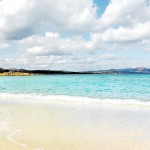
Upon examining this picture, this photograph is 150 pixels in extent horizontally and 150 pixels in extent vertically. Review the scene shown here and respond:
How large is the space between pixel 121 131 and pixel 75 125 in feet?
5.89

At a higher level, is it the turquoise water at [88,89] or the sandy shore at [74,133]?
the sandy shore at [74,133]

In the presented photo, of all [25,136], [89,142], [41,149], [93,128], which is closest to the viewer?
[41,149]

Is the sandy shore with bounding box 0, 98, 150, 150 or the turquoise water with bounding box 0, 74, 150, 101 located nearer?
the sandy shore with bounding box 0, 98, 150, 150

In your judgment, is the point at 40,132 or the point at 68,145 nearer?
the point at 68,145

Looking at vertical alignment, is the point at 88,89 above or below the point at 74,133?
below

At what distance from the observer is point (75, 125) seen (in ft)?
33.8

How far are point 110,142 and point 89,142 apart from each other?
1.96ft

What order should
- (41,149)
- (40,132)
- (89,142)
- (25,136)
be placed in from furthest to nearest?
(40,132) < (25,136) < (89,142) < (41,149)

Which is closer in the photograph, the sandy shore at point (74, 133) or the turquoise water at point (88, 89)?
the sandy shore at point (74, 133)

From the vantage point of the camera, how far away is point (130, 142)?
26.2ft

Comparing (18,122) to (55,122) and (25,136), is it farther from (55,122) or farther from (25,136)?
(25,136)

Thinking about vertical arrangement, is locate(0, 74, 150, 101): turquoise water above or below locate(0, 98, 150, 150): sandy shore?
below

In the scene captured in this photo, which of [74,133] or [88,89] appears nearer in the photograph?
[74,133]

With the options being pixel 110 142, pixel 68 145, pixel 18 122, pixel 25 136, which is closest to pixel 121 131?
pixel 110 142
